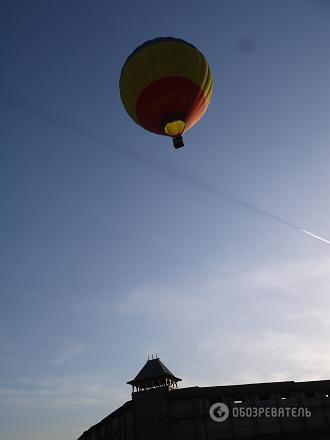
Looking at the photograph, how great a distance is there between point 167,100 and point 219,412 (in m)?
23.3

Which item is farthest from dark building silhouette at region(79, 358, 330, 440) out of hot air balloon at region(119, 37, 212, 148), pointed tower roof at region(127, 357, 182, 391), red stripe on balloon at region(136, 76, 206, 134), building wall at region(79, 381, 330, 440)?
red stripe on balloon at region(136, 76, 206, 134)

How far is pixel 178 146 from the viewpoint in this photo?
626 inches

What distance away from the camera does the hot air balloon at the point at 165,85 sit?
48.5 ft

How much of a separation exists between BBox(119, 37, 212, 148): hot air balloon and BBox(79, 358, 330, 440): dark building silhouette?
20.1 meters

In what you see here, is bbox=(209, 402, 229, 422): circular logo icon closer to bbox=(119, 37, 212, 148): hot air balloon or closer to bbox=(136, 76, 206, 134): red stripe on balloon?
bbox=(119, 37, 212, 148): hot air balloon

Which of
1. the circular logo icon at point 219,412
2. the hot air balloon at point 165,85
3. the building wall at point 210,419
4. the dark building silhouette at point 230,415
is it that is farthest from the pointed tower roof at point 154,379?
the hot air balloon at point 165,85

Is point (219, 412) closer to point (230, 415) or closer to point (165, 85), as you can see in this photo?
point (230, 415)

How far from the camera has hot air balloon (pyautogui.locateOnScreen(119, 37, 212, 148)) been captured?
14789 mm

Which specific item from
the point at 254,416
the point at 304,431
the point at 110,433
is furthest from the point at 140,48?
the point at 110,433

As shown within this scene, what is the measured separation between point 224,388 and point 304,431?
7052 millimetres

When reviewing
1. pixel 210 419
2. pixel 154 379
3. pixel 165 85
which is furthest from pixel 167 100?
pixel 154 379

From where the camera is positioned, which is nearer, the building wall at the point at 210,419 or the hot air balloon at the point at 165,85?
the hot air balloon at the point at 165,85

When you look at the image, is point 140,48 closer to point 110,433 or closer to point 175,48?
point 175,48

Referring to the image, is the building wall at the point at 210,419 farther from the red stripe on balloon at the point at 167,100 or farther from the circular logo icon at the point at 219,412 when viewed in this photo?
the red stripe on balloon at the point at 167,100
